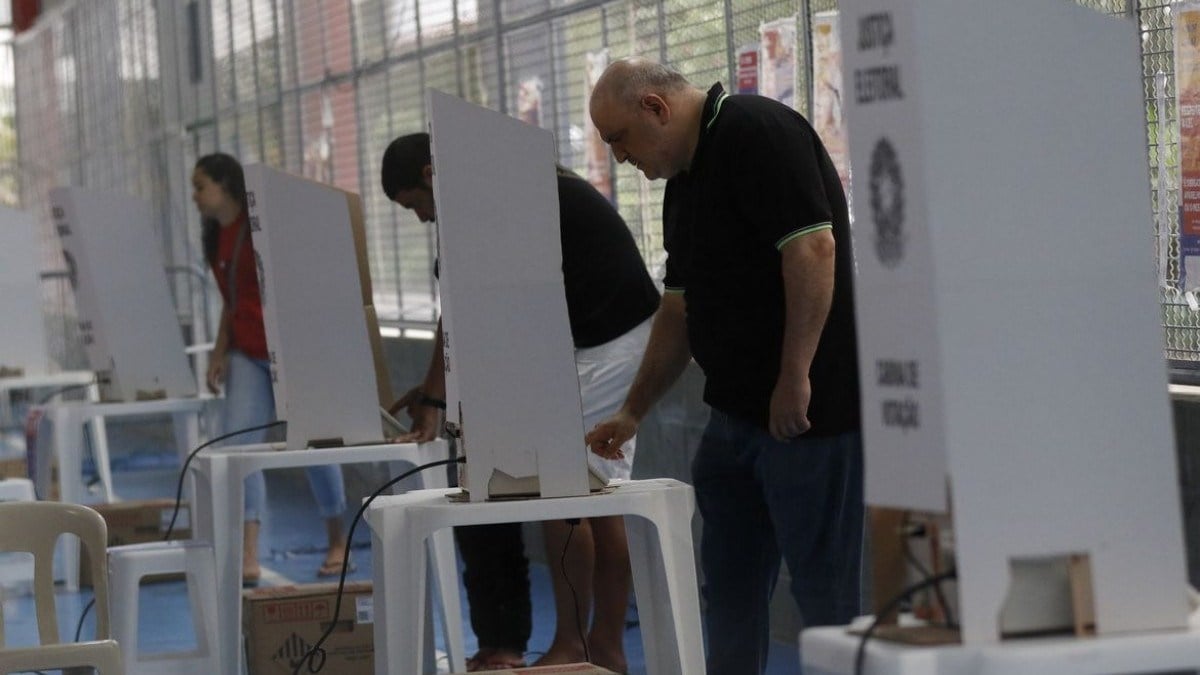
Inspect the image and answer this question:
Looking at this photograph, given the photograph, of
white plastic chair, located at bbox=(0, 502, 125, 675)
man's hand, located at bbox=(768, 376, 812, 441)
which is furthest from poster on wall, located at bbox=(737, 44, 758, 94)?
white plastic chair, located at bbox=(0, 502, 125, 675)

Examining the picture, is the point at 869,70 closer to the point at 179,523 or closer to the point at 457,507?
the point at 457,507

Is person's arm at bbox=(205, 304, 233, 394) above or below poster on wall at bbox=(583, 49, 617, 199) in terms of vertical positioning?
below

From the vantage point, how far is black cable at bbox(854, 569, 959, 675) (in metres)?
1.91

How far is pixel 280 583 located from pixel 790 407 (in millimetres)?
3949

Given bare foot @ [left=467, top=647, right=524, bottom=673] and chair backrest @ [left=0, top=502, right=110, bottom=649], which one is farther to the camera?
bare foot @ [left=467, top=647, right=524, bottom=673]

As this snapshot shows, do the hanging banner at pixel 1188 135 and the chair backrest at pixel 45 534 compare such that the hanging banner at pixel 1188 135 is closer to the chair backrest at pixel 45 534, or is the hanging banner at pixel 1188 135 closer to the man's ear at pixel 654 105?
the man's ear at pixel 654 105

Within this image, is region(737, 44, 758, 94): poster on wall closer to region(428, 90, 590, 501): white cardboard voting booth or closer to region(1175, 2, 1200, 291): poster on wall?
region(1175, 2, 1200, 291): poster on wall

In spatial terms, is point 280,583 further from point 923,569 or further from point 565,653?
point 923,569

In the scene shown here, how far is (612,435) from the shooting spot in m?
3.44

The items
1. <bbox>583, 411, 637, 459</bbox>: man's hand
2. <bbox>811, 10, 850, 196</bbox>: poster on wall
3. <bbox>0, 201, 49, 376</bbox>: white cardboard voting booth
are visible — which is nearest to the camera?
<bbox>583, 411, 637, 459</bbox>: man's hand

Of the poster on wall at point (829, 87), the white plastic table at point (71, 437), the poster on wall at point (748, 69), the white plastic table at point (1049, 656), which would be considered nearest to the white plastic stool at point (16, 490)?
the white plastic table at point (71, 437)

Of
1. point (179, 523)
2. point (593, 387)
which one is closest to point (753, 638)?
point (593, 387)

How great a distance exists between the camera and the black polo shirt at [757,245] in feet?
10.3

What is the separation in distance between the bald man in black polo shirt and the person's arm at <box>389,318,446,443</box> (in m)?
0.91
